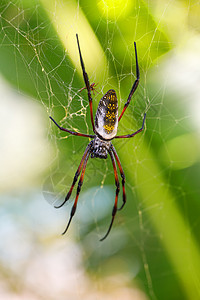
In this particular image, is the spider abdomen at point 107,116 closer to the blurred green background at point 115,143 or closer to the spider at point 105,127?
the spider at point 105,127

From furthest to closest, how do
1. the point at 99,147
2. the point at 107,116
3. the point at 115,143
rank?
the point at 115,143, the point at 99,147, the point at 107,116

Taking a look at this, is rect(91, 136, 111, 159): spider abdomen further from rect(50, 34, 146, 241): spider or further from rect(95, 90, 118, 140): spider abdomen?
rect(95, 90, 118, 140): spider abdomen

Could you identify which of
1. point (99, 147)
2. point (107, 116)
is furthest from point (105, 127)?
point (99, 147)

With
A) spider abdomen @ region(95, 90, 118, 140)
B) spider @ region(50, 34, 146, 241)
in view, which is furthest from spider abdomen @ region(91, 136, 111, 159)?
spider abdomen @ region(95, 90, 118, 140)

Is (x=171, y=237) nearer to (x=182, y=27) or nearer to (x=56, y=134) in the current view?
(x=56, y=134)

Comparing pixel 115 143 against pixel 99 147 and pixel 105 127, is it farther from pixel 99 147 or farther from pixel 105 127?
pixel 105 127

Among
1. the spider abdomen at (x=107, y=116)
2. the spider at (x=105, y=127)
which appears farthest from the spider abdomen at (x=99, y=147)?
the spider abdomen at (x=107, y=116)
